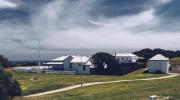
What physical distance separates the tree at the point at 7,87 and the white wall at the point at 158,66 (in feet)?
175

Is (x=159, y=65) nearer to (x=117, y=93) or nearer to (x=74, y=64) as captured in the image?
(x=74, y=64)

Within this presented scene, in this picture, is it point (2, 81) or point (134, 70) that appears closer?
point (2, 81)

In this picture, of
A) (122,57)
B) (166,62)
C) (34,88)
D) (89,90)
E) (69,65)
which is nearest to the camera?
(89,90)

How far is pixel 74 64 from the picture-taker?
400 ft

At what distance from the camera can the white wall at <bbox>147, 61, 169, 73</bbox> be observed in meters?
106

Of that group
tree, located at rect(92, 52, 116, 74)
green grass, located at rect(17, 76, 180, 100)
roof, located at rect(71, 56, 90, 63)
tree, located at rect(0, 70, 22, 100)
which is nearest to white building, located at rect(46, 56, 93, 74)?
roof, located at rect(71, 56, 90, 63)

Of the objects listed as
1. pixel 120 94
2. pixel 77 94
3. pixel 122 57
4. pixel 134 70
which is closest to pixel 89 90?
pixel 77 94

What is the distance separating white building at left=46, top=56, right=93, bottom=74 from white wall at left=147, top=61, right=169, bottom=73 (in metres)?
20.5

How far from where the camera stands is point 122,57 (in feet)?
510

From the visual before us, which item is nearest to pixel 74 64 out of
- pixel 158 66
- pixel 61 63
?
pixel 61 63

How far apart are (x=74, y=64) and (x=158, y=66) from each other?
94.6ft

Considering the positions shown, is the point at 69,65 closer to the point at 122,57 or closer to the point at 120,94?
the point at 122,57

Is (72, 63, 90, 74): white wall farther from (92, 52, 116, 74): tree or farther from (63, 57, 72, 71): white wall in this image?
(92, 52, 116, 74): tree

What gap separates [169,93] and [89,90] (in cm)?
1904
